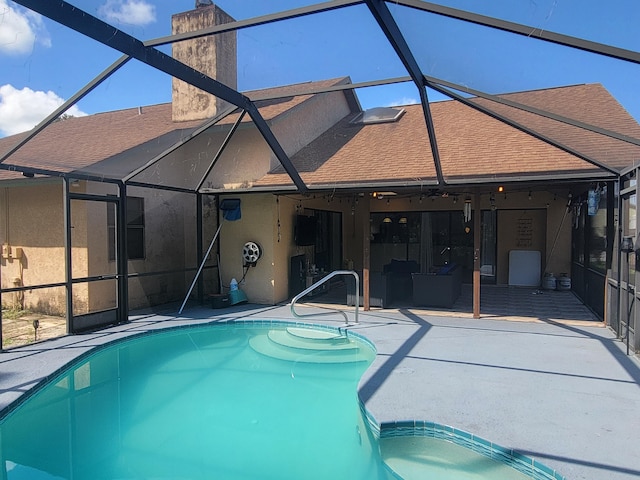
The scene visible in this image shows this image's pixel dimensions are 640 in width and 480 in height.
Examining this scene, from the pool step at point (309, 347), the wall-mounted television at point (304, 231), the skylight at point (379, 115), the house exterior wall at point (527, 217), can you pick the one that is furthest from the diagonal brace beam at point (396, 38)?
the skylight at point (379, 115)

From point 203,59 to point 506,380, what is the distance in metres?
9.55

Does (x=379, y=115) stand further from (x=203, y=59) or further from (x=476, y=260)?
(x=476, y=260)

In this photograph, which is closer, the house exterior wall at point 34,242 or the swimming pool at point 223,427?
the swimming pool at point 223,427

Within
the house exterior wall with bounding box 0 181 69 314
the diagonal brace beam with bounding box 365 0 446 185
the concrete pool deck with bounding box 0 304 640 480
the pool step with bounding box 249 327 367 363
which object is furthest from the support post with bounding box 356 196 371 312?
the house exterior wall with bounding box 0 181 69 314

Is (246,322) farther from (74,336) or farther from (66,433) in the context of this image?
(66,433)

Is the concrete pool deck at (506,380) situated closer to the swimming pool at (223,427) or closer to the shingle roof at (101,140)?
the swimming pool at (223,427)

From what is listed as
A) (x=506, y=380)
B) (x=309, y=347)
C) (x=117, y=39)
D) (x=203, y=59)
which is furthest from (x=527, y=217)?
(x=117, y=39)

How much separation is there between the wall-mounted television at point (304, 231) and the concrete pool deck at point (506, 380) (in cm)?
314

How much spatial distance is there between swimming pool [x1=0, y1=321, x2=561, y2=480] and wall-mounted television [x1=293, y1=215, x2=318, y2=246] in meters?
4.48

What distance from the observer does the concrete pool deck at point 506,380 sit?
11.9ft

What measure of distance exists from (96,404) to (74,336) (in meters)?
2.72

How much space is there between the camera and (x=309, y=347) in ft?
24.1

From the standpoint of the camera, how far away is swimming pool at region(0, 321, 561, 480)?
3.78m

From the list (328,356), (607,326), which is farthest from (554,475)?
(607,326)
